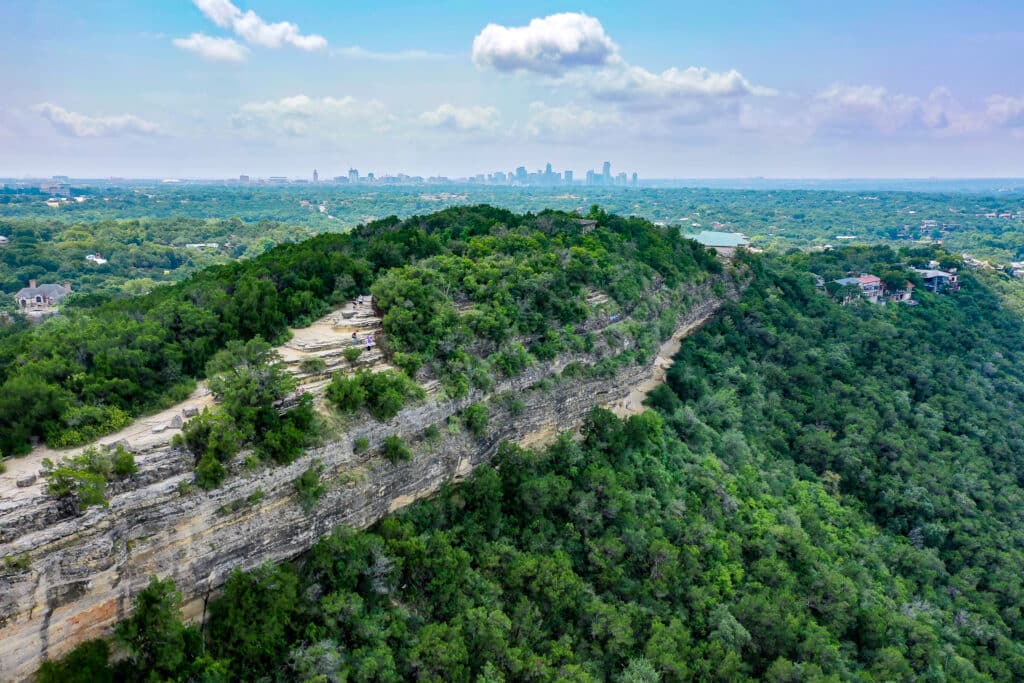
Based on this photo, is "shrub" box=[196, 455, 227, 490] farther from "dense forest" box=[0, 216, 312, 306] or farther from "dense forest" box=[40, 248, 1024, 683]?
"dense forest" box=[0, 216, 312, 306]

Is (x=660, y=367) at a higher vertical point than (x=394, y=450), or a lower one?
lower

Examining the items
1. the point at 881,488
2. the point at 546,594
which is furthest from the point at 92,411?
the point at 881,488

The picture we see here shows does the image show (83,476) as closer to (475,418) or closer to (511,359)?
(475,418)

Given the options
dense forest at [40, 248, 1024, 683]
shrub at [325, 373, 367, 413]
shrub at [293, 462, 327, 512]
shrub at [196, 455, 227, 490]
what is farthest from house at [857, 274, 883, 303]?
shrub at [196, 455, 227, 490]

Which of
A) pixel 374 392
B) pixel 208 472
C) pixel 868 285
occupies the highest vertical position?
pixel 374 392

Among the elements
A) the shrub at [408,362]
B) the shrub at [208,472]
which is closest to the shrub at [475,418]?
the shrub at [408,362]

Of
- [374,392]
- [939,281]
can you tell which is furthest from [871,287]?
[374,392]

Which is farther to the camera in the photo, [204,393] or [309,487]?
[204,393]
